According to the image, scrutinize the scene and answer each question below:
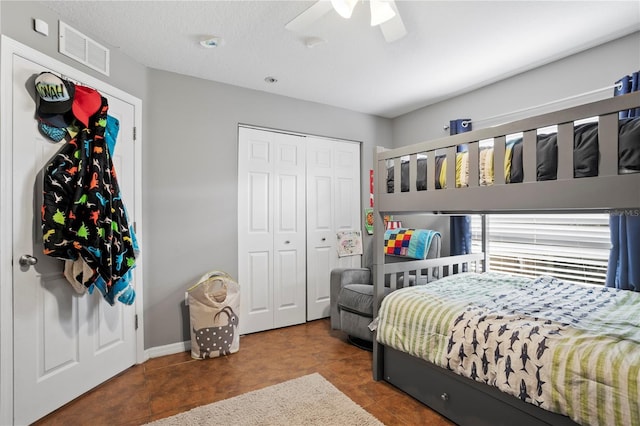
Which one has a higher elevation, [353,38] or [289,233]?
[353,38]

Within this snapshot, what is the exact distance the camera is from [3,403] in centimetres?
168

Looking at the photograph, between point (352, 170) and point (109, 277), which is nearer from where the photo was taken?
point (109, 277)

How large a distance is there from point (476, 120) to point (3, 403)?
4.16m

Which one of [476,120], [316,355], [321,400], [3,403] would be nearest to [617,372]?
[321,400]

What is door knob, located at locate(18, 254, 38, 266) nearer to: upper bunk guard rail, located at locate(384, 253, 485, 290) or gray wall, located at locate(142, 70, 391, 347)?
gray wall, located at locate(142, 70, 391, 347)

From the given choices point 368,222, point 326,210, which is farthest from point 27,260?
point 368,222

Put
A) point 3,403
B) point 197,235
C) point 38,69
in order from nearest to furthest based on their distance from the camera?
1. point 3,403
2. point 38,69
3. point 197,235

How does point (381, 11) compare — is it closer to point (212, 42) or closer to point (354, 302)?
point (212, 42)

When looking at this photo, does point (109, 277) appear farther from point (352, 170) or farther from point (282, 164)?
point (352, 170)

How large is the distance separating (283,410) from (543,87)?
327 cm

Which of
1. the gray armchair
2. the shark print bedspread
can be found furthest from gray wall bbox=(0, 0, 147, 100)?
the shark print bedspread

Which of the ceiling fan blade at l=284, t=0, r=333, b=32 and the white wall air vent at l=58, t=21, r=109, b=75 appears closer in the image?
the ceiling fan blade at l=284, t=0, r=333, b=32

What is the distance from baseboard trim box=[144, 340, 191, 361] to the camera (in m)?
2.71

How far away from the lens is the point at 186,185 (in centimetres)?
290
